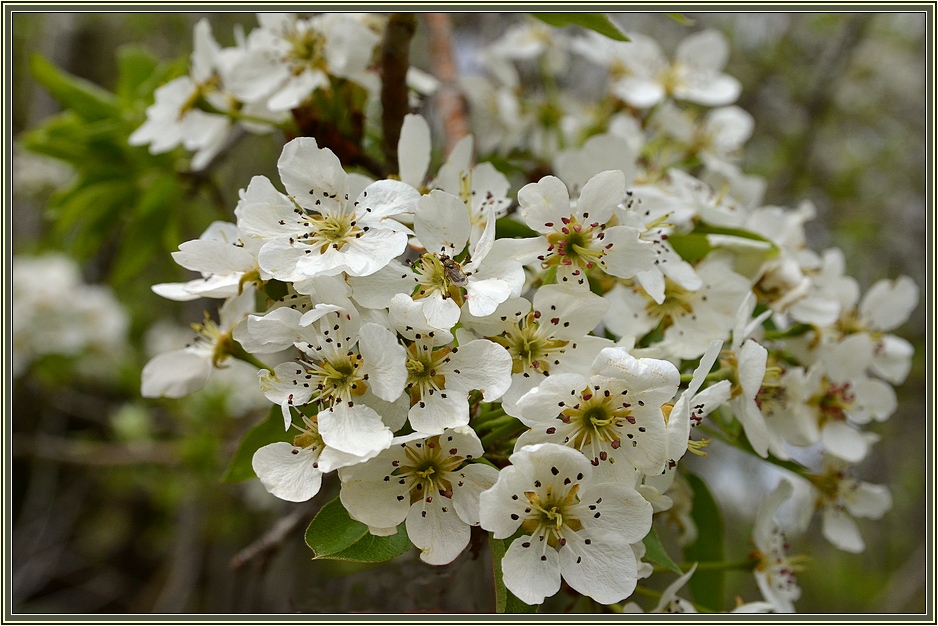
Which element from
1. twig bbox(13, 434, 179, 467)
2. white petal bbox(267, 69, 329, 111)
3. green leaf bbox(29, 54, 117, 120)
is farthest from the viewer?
twig bbox(13, 434, 179, 467)

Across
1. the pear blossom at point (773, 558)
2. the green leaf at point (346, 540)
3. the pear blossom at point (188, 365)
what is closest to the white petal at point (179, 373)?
the pear blossom at point (188, 365)

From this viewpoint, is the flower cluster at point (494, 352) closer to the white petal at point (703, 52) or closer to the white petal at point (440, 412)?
the white petal at point (440, 412)

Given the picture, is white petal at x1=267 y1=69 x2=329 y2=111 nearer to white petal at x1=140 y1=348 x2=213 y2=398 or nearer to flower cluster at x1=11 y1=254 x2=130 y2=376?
white petal at x1=140 y1=348 x2=213 y2=398

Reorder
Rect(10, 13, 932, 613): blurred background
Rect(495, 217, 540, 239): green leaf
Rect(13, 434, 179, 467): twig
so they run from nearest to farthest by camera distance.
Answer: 1. Rect(495, 217, 540, 239): green leaf
2. Rect(13, 434, 179, 467): twig
3. Rect(10, 13, 932, 613): blurred background

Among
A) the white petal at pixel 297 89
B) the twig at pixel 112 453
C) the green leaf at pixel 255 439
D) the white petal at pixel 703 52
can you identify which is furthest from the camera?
the twig at pixel 112 453

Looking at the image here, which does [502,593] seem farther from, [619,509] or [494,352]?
[494,352]

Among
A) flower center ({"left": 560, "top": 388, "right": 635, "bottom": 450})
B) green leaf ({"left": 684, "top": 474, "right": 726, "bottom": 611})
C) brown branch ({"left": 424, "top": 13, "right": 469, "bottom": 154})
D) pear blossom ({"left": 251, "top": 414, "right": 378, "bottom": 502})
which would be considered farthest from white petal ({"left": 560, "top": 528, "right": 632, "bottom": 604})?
brown branch ({"left": 424, "top": 13, "right": 469, "bottom": 154})
